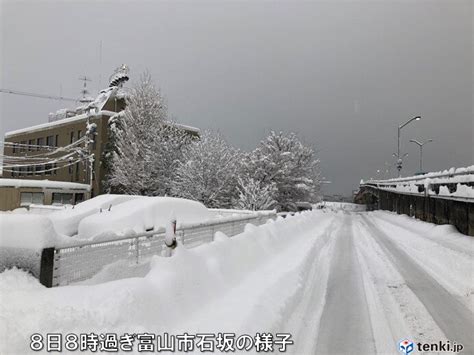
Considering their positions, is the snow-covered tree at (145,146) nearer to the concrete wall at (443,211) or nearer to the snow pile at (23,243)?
the concrete wall at (443,211)

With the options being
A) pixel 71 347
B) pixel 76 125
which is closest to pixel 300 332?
pixel 71 347

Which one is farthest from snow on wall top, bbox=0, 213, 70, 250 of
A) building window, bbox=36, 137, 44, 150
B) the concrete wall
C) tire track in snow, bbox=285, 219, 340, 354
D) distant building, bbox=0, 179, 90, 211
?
building window, bbox=36, 137, 44, 150

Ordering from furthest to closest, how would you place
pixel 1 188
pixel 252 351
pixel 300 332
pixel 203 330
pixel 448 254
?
pixel 1 188, pixel 448 254, pixel 300 332, pixel 203 330, pixel 252 351

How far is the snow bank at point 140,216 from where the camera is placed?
1068 centimetres

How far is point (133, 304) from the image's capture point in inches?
161

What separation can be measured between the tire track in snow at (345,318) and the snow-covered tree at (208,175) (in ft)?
71.4

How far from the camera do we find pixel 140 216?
36.9 ft

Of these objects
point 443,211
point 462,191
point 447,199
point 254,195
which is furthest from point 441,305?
point 254,195

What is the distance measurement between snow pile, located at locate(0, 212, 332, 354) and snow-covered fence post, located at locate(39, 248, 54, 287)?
140 millimetres

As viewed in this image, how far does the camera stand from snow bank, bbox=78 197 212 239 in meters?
10.7

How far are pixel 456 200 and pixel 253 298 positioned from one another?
13.2 m

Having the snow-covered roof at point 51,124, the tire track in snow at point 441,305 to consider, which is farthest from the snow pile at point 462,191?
the snow-covered roof at point 51,124

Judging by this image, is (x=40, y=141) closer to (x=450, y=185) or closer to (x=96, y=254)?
(x=450, y=185)

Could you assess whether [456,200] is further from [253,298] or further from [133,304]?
[133,304]
